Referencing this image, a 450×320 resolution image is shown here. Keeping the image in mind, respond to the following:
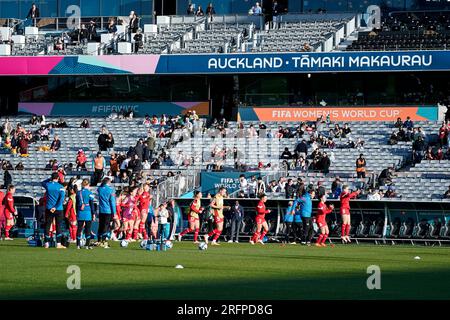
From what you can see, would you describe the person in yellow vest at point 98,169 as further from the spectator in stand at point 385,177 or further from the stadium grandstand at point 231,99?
the spectator in stand at point 385,177

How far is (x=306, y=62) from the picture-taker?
57.6 m

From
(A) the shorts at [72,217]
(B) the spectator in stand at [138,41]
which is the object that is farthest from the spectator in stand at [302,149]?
(A) the shorts at [72,217]

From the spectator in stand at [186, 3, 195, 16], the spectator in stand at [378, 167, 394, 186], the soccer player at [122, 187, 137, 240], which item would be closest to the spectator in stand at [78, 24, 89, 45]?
the spectator in stand at [186, 3, 195, 16]

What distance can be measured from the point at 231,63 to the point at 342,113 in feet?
19.5

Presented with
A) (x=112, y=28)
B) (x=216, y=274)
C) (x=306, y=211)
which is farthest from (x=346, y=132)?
(x=216, y=274)

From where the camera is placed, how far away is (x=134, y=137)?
58.3 meters

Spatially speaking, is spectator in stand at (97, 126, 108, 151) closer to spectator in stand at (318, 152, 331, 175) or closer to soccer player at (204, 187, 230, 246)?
spectator in stand at (318, 152, 331, 175)

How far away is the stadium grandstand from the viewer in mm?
49875

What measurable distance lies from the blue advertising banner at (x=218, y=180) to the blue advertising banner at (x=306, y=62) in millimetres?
9748

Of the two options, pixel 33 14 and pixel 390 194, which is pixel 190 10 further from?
pixel 390 194

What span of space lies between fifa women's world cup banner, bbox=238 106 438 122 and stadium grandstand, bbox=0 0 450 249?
0.22ft

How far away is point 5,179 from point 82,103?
12.4 metres
